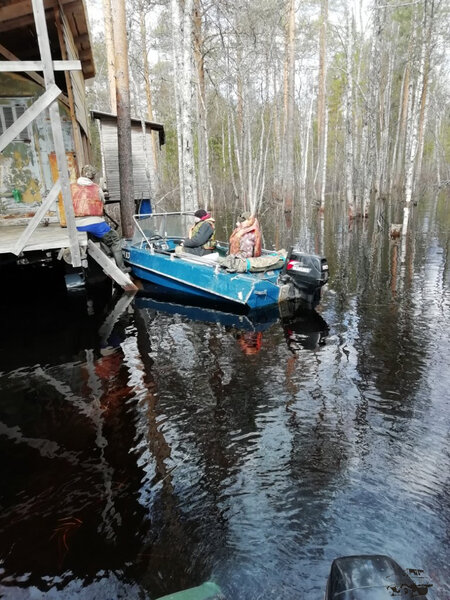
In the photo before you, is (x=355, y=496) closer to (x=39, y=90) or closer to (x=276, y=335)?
(x=276, y=335)

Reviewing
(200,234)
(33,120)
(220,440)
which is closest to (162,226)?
(200,234)

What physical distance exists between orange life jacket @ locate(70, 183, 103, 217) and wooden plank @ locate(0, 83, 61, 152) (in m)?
2.82

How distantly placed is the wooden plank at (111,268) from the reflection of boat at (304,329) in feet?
11.7

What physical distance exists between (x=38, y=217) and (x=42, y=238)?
4.45ft

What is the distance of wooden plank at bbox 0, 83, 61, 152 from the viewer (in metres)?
5.34

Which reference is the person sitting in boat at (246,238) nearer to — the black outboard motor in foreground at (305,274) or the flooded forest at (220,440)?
the black outboard motor in foreground at (305,274)

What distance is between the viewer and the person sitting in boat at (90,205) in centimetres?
825

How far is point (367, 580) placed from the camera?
2080 mm

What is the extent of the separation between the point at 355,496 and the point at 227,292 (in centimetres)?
474

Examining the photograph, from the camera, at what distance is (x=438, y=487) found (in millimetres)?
3316

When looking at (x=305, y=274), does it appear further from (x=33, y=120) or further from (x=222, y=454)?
(x=33, y=120)

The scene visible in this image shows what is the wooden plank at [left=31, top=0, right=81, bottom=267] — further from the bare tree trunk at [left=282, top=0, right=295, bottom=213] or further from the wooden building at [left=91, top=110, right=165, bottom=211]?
the bare tree trunk at [left=282, top=0, right=295, bottom=213]

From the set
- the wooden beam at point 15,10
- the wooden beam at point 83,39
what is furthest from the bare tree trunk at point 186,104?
the wooden beam at point 15,10

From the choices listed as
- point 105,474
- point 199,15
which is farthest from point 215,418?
point 199,15
